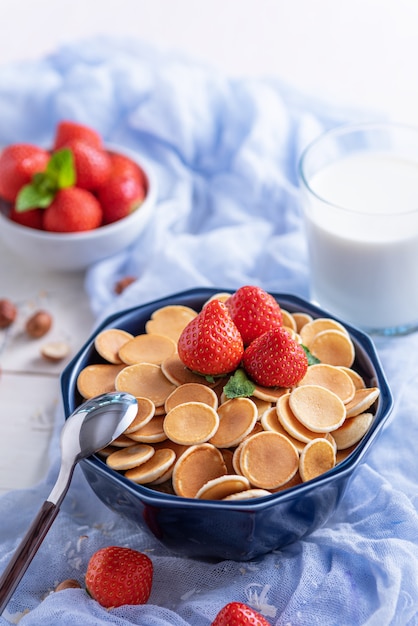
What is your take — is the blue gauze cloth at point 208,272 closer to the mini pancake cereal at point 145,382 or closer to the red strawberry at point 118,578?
the red strawberry at point 118,578

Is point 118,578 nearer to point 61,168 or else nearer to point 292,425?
point 292,425

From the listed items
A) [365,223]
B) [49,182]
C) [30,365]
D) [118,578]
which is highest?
[365,223]

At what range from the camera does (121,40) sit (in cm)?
209

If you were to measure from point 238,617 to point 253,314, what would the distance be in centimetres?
40

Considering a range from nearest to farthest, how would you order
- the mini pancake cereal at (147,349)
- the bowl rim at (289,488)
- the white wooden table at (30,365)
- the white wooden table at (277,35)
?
the bowl rim at (289,488) → the mini pancake cereal at (147,349) → the white wooden table at (30,365) → the white wooden table at (277,35)

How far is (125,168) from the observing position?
1.74 metres

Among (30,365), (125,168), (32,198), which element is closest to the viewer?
(30,365)

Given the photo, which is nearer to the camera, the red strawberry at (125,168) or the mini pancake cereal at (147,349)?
the mini pancake cereal at (147,349)

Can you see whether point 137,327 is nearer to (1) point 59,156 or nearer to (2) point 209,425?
(2) point 209,425

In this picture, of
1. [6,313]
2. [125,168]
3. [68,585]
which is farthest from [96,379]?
[125,168]

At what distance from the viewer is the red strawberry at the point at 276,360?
3.52 ft

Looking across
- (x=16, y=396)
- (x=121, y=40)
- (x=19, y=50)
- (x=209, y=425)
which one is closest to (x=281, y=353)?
(x=209, y=425)

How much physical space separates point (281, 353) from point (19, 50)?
1.80m

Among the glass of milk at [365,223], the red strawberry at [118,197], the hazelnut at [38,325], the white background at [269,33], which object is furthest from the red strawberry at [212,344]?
the white background at [269,33]
